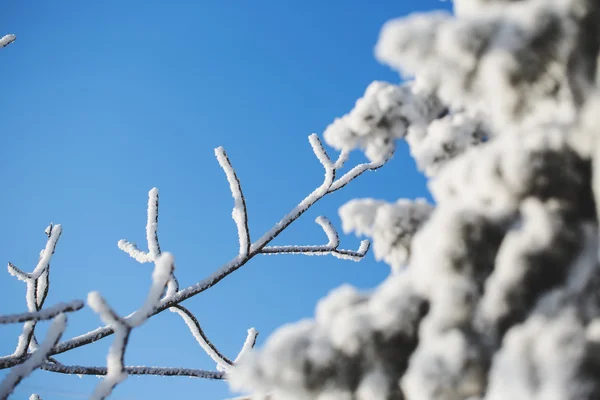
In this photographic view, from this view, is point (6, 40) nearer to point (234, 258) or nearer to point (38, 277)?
point (38, 277)

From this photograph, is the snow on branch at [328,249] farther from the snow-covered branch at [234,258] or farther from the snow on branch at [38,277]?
the snow on branch at [38,277]

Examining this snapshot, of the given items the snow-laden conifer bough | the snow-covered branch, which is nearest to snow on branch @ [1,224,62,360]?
the snow-laden conifer bough

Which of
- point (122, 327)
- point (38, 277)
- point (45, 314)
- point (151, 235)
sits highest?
point (151, 235)

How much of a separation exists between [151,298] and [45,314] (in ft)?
2.81

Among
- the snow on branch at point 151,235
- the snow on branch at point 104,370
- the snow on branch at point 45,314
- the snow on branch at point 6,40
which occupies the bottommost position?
the snow on branch at point 104,370

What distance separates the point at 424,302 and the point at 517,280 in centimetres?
38

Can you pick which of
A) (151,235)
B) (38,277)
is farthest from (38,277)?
(151,235)

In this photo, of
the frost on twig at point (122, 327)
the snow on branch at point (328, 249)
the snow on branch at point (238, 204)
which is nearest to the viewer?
the frost on twig at point (122, 327)

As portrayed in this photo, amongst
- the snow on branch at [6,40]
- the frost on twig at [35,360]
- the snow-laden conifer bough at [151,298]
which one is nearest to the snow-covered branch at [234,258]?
the snow-laden conifer bough at [151,298]

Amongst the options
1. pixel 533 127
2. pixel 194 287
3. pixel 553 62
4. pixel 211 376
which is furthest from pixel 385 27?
pixel 211 376

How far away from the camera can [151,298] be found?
2746 mm

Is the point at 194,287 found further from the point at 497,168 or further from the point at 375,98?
the point at 497,168

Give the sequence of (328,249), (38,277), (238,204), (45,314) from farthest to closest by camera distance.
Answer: (328,249)
(38,277)
(238,204)
(45,314)

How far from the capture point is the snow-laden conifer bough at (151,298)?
2.69 m
